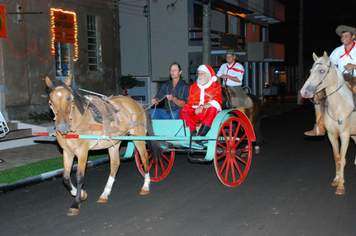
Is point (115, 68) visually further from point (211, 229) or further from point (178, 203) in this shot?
point (211, 229)

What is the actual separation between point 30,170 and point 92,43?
34.7ft

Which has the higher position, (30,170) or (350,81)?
(350,81)

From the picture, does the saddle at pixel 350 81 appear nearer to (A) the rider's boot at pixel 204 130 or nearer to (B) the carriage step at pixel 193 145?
(A) the rider's boot at pixel 204 130

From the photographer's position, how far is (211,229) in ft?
17.9

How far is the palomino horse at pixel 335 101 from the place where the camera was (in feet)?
22.6

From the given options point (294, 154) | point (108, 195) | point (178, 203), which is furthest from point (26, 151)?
point (294, 154)

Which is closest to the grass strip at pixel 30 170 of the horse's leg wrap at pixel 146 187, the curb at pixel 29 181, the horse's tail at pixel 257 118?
the curb at pixel 29 181

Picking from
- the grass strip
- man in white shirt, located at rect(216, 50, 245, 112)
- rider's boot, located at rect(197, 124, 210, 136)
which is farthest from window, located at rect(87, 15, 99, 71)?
rider's boot, located at rect(197, 124, 210, 136)

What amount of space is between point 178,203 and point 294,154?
5418 mm

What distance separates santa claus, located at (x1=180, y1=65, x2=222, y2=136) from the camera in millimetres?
7238

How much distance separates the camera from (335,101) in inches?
282

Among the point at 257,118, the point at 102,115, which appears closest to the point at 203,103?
the point at 102,115

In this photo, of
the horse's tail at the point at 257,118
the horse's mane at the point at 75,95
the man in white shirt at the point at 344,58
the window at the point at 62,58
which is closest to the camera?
the horse's mane at the point at 75,95

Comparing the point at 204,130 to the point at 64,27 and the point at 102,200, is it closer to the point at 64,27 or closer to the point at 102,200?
the point at 102,200
